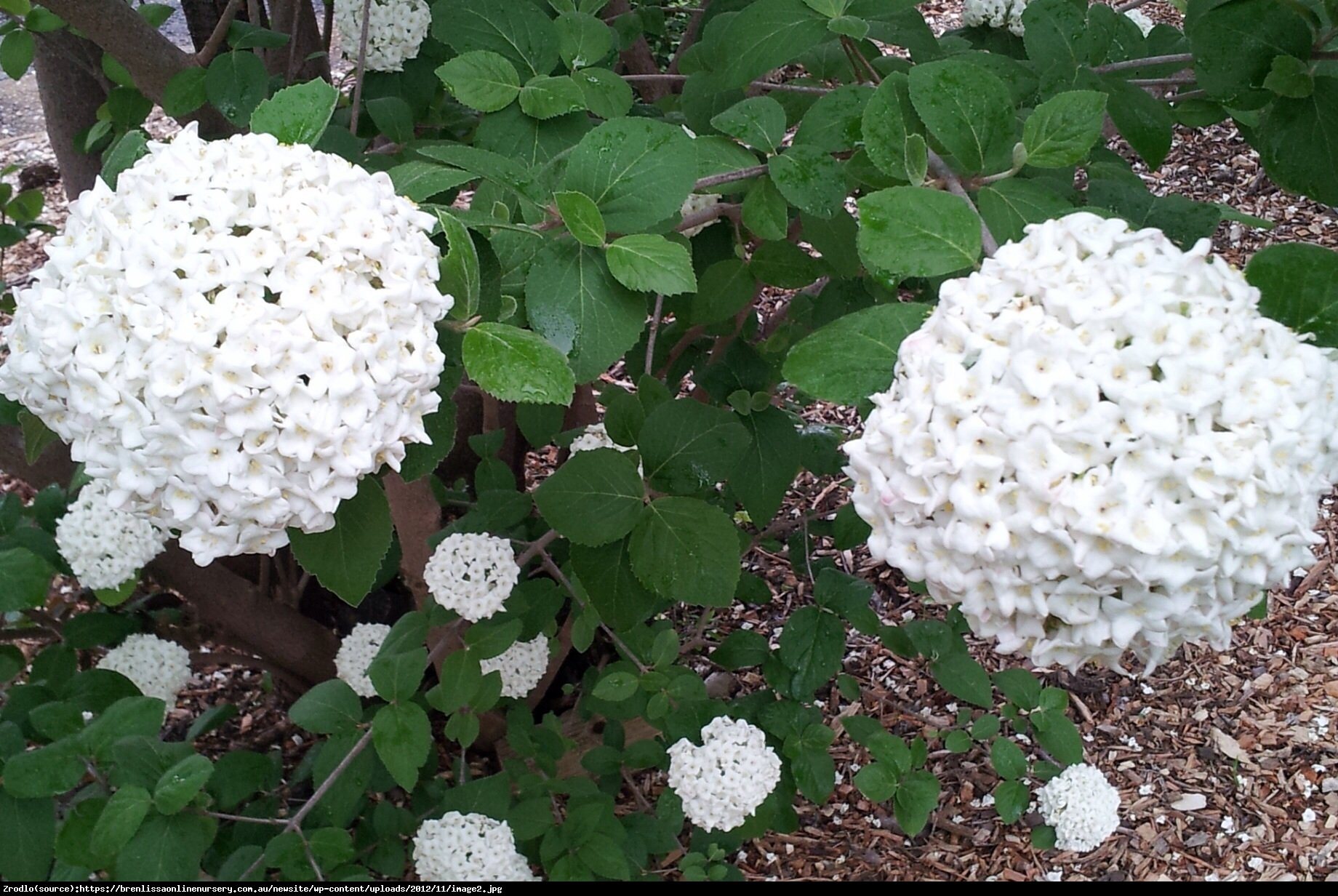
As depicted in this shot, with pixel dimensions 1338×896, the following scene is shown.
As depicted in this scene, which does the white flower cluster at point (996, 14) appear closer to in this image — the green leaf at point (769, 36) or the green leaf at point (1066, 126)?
the green leaf at point (769, 36)

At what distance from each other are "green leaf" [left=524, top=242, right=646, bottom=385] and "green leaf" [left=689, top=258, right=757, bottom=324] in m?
0.63

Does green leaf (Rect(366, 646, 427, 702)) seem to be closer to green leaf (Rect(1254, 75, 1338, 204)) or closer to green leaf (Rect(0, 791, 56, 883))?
green leaf (Rect(0, 791, 56, 883))

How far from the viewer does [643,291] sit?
56.3 inches

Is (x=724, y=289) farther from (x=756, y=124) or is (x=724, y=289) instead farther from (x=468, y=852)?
(x=468, y=852)

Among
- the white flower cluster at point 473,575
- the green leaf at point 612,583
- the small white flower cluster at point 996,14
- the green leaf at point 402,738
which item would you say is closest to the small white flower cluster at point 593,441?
the white flower cluster at point 473,575

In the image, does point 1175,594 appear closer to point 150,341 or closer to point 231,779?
point 150,341

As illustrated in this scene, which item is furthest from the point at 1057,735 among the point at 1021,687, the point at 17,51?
the point at 17,51

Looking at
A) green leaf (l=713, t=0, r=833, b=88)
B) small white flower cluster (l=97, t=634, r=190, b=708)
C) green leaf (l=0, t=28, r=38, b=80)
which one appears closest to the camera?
green leaf (l=713, t=0, r=833, b=88)

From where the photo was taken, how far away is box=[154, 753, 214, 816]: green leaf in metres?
1.78

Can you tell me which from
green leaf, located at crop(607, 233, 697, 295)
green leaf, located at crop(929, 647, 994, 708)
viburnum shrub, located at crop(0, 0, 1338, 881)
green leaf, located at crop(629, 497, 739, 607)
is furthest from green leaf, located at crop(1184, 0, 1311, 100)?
green leaf, located at crop(929, 647, 994, 708)

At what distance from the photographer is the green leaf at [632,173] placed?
4.66 ft

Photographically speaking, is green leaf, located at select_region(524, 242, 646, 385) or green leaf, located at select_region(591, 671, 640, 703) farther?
green leaf, located at select_region(591, 671, 640, 703)

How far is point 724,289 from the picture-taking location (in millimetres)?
2018
